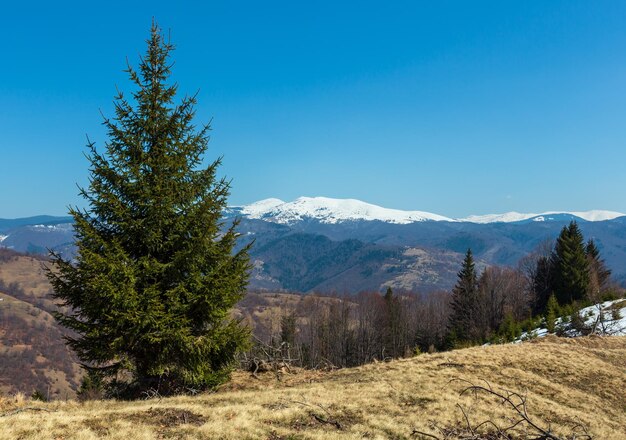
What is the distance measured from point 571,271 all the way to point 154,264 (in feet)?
189

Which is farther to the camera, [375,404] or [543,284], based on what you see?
[543,284]

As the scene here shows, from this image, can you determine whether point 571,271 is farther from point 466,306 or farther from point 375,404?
point 375,404

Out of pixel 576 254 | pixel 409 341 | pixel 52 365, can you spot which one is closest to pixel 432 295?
pixel 409 341

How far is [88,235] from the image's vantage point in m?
13.6

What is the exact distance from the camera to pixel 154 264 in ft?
45.1

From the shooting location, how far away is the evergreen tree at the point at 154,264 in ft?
43.0

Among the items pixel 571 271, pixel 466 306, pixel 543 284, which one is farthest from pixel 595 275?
pixel 466 306

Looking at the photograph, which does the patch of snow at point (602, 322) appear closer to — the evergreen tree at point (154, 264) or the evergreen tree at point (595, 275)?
the evergreen tree at point (595, 275)

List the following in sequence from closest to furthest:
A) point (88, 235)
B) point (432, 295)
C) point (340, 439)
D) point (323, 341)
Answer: point (340, 439) → point (88, 235) → point (323, 341) → point (432, 295)

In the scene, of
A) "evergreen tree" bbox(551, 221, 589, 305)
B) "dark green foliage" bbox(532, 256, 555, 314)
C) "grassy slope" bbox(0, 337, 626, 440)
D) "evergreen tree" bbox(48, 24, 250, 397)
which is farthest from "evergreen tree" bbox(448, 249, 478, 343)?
"evergreen tree" bbox(48, 24, 250, 397)

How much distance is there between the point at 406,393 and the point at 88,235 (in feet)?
41.6

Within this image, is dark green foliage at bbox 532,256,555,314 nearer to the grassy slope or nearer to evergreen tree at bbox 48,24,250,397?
the grassy slope

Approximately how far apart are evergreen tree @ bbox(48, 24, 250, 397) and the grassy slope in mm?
1879

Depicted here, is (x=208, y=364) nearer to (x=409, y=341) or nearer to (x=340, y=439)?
(x=340, y=439)
